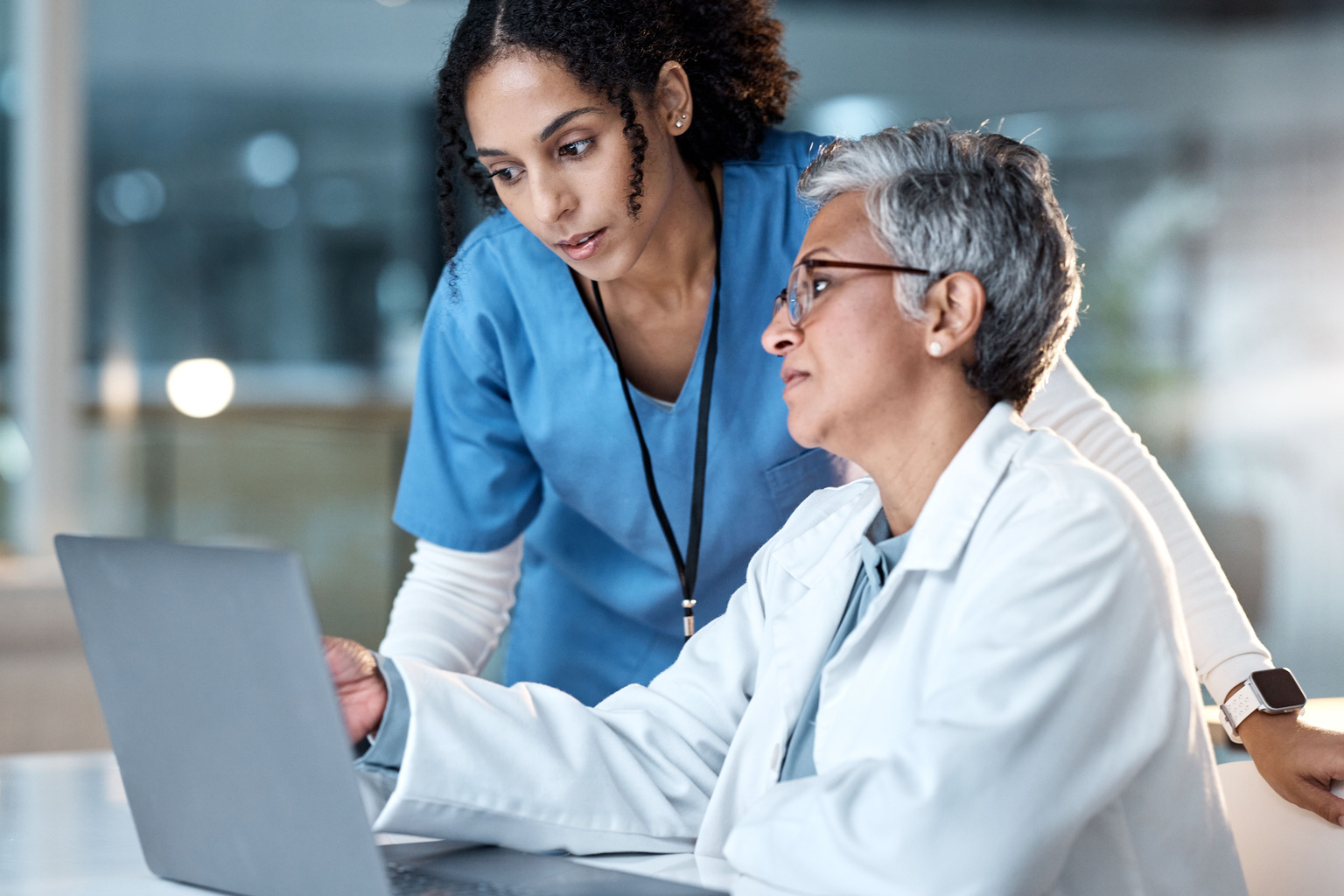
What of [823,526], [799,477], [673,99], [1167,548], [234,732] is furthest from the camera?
[799,477]

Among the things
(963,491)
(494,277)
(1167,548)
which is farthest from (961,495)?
(494,277)

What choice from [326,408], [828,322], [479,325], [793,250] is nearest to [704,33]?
[793,250]

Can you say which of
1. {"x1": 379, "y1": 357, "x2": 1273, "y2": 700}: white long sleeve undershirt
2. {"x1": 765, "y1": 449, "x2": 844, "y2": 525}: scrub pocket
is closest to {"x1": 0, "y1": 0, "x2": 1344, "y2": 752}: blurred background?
{"x1": 379, "y1": 357, "x2": 1273, "y2": 700}: white long sleeve undershirt

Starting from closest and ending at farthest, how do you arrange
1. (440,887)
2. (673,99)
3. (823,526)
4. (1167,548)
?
1. (440,887)
2. (823,526)
3. (1167,548)
4. (673,99)

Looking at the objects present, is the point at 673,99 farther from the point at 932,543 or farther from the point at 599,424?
the point at 932,543

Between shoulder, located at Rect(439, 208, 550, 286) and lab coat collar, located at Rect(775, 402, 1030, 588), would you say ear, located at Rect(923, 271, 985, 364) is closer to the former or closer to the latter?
lab coat collar, located at Rect(775, 402, 1030, 588)

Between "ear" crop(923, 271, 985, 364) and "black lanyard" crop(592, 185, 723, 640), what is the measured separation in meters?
0.45

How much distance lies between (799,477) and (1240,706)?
53 cm

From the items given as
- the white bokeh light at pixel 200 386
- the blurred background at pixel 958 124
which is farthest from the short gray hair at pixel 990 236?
the white bokeh light at pixel 200 386

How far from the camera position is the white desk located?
41.9 inches

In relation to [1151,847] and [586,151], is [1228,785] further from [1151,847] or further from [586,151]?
[586,151]

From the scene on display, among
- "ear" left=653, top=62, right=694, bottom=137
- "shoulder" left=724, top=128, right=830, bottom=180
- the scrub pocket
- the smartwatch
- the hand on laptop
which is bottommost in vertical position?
the smartwatch

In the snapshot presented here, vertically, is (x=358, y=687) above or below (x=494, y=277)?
below

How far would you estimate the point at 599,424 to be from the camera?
161cm
